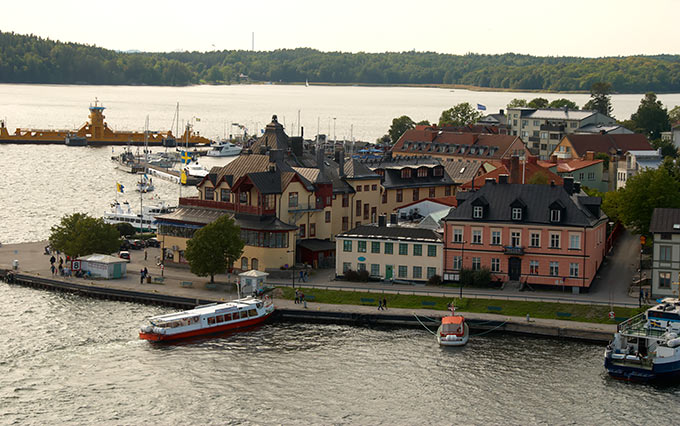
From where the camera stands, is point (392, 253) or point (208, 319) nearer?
point (208, 319)

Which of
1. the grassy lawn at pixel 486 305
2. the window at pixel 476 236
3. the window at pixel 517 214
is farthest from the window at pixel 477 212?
the grassy lawn at pixel 486 305

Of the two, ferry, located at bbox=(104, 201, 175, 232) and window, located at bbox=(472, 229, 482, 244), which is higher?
window, located at bbox=(472, 229, 482, 244)

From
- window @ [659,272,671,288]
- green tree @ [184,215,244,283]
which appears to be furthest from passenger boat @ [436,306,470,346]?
green tree @ [184,215,244,283]

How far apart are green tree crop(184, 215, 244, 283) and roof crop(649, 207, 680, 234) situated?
31.2 metres

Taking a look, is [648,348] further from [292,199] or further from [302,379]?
[292,199]

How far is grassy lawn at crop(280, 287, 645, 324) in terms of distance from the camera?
7275 cm

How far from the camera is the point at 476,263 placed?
8156 cm

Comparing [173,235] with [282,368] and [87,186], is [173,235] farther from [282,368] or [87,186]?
[87,186]

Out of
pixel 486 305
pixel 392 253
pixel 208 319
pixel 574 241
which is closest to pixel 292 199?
pixel 392 253

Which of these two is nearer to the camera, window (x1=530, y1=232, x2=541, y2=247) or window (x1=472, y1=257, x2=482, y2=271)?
window (x1=530, y1=232, x2=541, y2=247)

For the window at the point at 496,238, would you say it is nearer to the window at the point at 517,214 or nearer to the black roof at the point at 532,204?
the black roof at the point at 532,204

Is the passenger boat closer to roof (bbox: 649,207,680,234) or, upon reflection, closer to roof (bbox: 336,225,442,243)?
roof (bbox: 336,225,442,243)

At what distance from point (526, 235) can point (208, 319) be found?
2516 centimetres

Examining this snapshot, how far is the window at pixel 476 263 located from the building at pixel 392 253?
8.44 feet
